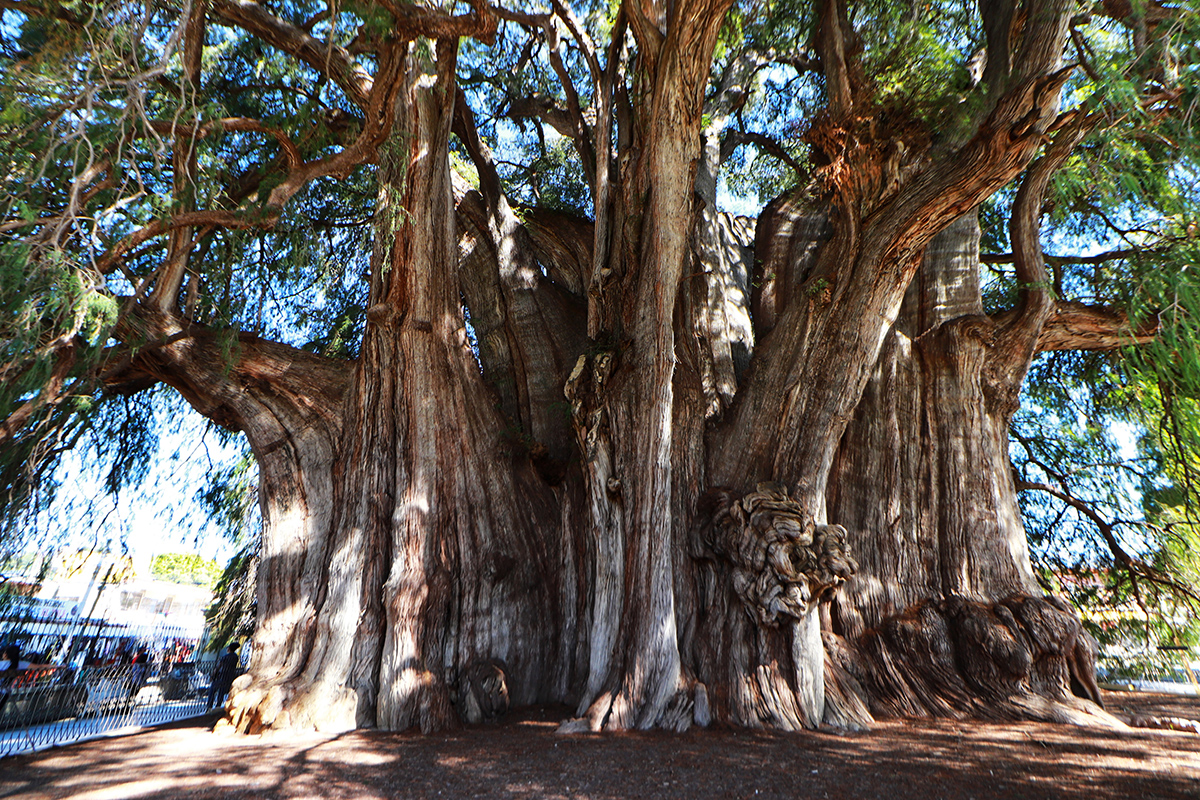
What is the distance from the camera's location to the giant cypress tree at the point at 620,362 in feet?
14.6

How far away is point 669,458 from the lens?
5.02m

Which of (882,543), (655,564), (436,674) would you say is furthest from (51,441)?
(882,543)

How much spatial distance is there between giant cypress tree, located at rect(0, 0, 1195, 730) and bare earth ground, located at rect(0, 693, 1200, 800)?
41 cm

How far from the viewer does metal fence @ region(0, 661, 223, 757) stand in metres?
4.47

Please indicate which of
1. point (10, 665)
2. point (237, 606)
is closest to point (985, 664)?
point (10, 665)

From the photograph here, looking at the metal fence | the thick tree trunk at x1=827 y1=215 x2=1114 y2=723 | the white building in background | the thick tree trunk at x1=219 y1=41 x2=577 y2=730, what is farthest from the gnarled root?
the white building in background

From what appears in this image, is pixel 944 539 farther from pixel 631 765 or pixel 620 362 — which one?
pixel 631 765

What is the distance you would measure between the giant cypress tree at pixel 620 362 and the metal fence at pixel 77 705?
1.20 metres

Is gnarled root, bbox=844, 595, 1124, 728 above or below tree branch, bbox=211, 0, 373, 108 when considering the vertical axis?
below

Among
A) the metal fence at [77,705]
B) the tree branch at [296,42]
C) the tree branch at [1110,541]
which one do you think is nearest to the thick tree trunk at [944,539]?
the tree branch at [1110,541]

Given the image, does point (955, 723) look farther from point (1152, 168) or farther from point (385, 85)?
point (385, 85)

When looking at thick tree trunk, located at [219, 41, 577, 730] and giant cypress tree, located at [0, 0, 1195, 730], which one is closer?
giant cypress tree, located at [0, 0, 1195, 730]

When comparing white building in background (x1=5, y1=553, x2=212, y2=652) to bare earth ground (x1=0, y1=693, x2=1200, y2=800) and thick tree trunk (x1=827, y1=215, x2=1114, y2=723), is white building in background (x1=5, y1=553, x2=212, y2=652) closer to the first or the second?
bare earth ground (x1=0, y1=693, x2=1200, y2=800)

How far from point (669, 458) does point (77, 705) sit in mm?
4909
